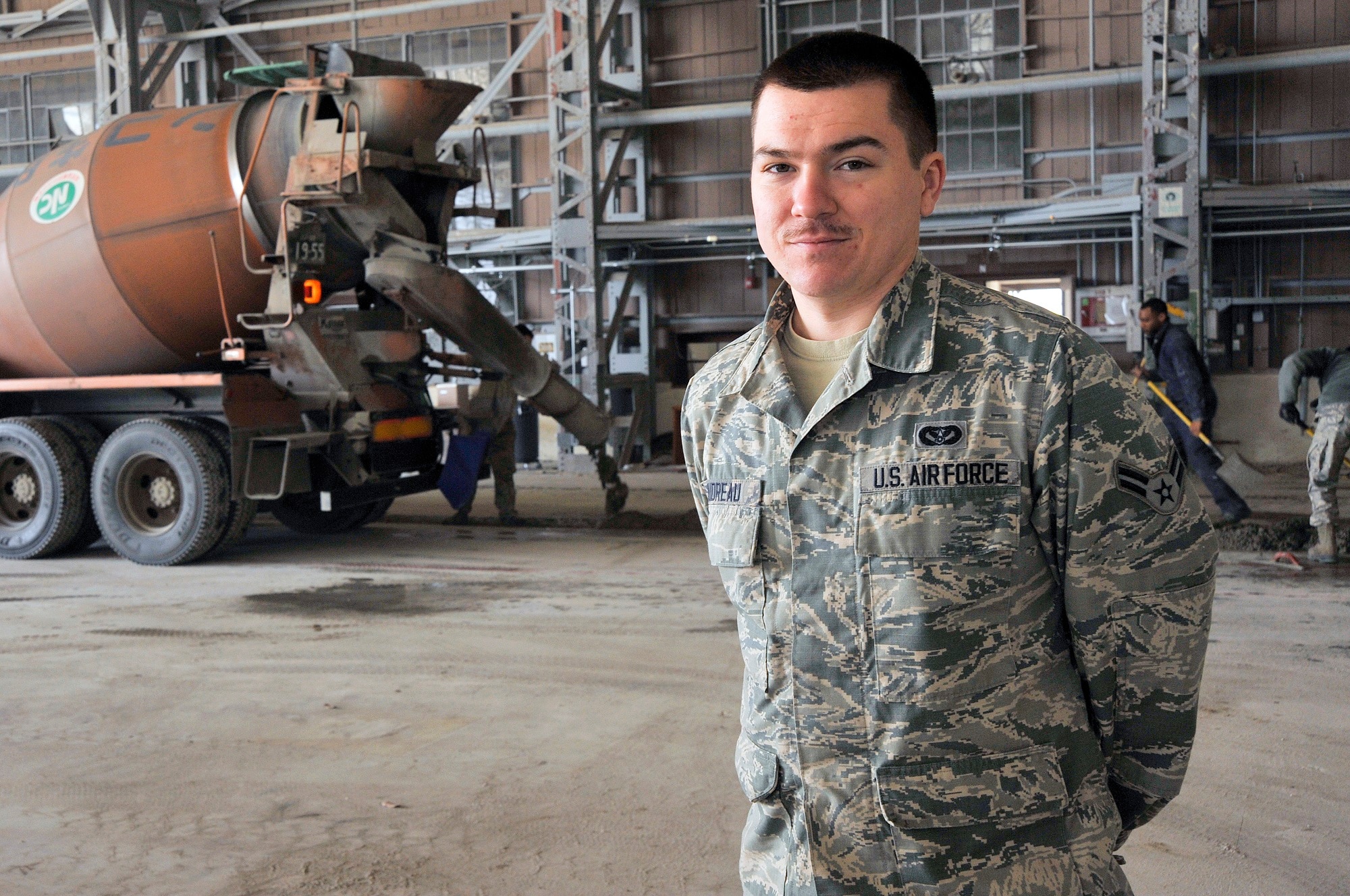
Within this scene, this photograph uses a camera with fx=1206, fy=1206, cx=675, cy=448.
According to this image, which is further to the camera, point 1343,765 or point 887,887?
point 1343,765

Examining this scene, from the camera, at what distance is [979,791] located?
1699 millimetres

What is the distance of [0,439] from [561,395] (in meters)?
4.52

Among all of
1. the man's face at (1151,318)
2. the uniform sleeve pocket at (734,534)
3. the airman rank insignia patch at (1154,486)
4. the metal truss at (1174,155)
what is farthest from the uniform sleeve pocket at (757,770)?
the metal truss at (1174,155)

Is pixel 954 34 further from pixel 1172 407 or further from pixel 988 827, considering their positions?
pixel 988 827

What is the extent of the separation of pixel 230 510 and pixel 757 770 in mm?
7998

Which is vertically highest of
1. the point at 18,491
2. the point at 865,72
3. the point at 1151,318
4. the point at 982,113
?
the point at 982,113

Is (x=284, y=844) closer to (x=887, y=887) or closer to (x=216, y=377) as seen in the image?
(x=887, y=887)

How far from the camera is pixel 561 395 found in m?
9.98

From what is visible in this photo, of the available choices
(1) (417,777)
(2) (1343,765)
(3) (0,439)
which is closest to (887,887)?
(1) (417,777)

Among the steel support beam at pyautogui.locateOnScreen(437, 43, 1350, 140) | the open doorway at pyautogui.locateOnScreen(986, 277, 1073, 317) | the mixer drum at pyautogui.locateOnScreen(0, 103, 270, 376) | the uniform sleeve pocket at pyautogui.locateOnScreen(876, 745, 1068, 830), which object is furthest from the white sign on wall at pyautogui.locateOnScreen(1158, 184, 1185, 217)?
the uniform sleeve pocket at pyautogui.locateOnScreen(876, 745, 1068, 830)

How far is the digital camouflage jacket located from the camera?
170 cm

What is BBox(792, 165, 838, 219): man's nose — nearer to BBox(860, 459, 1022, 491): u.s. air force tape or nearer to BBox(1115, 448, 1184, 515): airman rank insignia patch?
BBox(860, 459, 1022, 491): u.s. air force tape

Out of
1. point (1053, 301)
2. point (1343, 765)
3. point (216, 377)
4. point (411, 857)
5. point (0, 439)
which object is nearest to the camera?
point (411, 857)

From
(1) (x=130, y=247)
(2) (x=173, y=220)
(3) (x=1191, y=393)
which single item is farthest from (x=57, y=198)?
(3) (x=1191, y=393)
